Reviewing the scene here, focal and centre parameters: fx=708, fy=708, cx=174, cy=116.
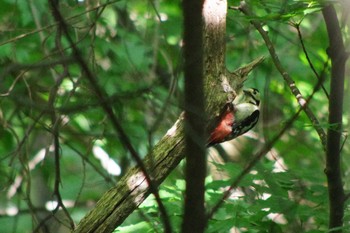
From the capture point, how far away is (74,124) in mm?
4898

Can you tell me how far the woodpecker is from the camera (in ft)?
11.6

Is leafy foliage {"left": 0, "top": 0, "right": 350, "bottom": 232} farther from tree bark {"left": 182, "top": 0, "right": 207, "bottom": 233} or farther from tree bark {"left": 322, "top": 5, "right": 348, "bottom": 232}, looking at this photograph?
tree bark {"left": 182, "top": 0, "right": 207, "bottom": 233}

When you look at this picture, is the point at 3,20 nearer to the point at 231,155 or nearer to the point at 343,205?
the point at 231,155

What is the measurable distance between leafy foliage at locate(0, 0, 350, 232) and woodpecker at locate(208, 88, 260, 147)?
0.38ft

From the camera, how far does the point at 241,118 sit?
12.3 feet

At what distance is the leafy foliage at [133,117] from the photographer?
296 centimetres

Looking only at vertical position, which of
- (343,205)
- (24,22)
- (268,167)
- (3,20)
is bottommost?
(343,205)

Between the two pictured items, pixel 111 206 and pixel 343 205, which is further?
pixel 343 205

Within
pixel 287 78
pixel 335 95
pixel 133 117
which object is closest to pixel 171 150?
pixel 335 95

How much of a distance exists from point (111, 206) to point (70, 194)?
206 cm

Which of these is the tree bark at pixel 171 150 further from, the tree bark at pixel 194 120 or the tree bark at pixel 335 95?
the tree bark at pixel 194 120

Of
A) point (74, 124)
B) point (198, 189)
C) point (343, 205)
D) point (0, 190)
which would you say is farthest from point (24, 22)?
point (198, 189)

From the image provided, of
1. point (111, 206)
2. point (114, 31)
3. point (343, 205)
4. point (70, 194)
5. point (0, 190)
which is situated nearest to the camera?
point (111, 206)

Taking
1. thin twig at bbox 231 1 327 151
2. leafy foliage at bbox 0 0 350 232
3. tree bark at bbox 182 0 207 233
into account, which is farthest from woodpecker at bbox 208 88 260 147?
tree bark at bbox 182 0 207 233
